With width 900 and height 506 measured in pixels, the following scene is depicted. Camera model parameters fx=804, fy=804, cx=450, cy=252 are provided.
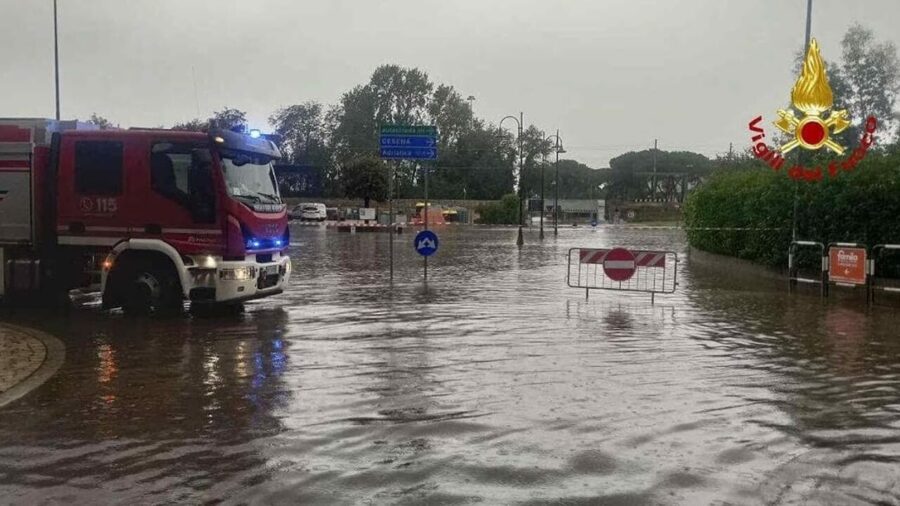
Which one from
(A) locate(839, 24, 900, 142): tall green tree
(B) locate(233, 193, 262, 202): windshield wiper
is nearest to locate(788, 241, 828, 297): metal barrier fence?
(B) locate(233, 193, 262, 202): windshield wiper

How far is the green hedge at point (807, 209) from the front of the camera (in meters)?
17.8

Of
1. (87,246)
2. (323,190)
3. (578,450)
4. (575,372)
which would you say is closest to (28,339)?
(87,246)

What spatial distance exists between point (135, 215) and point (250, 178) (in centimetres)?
187

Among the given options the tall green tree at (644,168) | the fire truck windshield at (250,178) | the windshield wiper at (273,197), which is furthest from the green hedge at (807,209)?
the tall green tree at (644,168)

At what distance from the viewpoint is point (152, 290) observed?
1284 cm

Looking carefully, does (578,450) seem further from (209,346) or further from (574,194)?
(574,194)

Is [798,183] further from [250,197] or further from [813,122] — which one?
[250,197]

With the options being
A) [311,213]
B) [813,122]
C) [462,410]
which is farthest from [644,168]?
[462,410]

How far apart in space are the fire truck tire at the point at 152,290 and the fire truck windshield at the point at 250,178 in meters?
1.74

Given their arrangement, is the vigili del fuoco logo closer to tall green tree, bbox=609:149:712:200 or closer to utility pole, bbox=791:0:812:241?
utility pole, bbox=791:0:812:241

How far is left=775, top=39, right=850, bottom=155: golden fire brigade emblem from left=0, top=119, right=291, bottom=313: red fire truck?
1296cm

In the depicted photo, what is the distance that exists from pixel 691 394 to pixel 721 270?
17105 mm

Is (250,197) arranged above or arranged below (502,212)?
below

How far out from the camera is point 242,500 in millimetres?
4922
